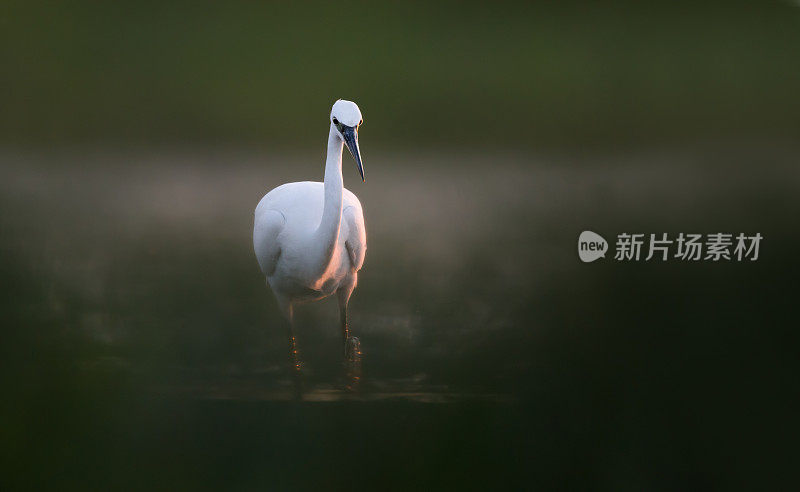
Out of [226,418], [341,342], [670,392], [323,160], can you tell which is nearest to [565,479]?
[670,392]

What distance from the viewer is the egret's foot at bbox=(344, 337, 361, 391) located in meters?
1.95

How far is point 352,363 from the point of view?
1966mm

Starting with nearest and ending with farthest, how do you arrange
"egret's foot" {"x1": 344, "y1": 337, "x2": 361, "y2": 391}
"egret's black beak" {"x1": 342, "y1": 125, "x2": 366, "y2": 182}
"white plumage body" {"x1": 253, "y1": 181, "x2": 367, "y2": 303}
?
"egret's black beak" {"x1": 342, "y1": 125, "x2": 366, "y2": 182}
"white plumage body" {"x1": 253, "y1": 181, "x2": 367, "y2": 303}
"egret's foot" {"x1": 344, "y1": 337, "x2": 361, "y2": 391}

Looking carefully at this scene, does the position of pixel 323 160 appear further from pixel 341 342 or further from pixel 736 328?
pixel 736 328

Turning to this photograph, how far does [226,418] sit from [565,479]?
91 cm

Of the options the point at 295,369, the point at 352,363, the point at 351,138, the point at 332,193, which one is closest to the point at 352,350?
the point at 352,363

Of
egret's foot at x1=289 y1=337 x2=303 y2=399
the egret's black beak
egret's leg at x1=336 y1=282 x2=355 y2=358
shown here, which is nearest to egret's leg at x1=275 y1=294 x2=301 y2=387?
egret's foot at x1=289 y1=337 x2=303 y2=399

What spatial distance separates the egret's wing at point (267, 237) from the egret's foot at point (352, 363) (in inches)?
11.5

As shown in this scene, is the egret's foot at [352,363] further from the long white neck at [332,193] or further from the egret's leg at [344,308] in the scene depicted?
the long white neck at [332,193]

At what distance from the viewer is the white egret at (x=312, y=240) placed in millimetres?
1728

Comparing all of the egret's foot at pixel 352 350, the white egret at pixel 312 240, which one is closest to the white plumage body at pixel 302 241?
the white egret at pixel 312 240

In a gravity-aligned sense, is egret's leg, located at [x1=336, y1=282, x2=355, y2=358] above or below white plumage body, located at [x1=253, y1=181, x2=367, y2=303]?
below

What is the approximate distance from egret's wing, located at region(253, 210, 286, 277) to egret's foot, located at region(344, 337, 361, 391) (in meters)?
0.29

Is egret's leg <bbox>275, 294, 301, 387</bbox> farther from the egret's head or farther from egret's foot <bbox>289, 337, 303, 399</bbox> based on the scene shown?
the egret's head
